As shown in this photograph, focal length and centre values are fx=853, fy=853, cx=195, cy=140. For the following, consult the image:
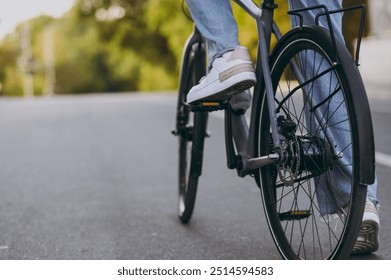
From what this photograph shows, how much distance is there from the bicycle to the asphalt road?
1.11 feet

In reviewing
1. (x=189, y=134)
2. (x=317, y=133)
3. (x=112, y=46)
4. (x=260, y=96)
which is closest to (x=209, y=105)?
(x=260, y=96)

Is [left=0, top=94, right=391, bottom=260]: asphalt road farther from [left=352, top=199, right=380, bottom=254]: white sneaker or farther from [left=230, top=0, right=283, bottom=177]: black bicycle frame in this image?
[left=230, top=0, right=283, bottom=177]: black bicycle frame

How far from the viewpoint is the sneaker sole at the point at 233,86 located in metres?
2.87

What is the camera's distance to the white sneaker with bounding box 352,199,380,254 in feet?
9.36

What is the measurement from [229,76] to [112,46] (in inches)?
1937

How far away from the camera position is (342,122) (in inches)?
101

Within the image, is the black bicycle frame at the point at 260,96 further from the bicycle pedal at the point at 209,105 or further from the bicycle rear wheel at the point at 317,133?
the bicycle pedal at the point at 209,105

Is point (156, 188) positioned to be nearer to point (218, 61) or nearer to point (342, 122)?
point (218, 61)

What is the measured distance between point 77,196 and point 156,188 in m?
0.52

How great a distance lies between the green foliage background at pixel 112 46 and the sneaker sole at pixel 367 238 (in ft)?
67.9

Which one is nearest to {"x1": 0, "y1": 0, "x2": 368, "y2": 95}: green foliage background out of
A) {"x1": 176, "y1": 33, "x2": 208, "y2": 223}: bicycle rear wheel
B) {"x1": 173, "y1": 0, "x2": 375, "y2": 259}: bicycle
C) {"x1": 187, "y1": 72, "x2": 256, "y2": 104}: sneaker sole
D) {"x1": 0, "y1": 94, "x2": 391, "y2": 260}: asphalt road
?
{"x1": 0, "y1": 94, "x2": 391, "y2": 260}: asphalt road

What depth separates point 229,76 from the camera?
2941 millimetres

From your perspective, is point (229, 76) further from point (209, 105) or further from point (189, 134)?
point (189, 134)
